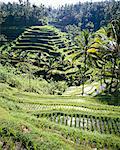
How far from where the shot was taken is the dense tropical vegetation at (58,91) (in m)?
12.6

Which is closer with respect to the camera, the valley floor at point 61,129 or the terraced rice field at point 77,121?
the valley floor at point 61,129

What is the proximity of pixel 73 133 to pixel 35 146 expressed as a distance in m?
3.05

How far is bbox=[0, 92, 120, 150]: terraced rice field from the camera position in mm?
13312

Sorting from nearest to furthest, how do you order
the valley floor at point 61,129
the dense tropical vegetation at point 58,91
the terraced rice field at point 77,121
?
the valley floor at point 61,129 → the dense tropical vegetation at point 58,91 → the terraced rice field at point 77,121

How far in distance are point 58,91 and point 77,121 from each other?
111 feet

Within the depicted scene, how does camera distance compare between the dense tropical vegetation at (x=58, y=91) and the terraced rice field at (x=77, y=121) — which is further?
the terraced rice field at (x=77, y=121)

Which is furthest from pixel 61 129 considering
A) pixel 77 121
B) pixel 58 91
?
pixel 58 91

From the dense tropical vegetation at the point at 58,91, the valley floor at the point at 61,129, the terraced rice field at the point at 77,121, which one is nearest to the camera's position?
the valley floor at the point at 61,129

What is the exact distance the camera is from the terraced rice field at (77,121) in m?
13.3

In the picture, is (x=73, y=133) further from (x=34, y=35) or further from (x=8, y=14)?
(x=8, y=14)

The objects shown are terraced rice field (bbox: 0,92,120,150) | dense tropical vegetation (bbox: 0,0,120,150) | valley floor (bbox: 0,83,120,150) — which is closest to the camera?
valley floor (bbox: 0,83,120,150)

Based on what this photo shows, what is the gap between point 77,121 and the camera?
55.2 feet

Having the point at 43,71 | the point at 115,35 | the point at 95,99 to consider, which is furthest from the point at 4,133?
the point at 43,71

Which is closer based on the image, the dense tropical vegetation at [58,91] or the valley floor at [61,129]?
the valley floor at [61,129]
